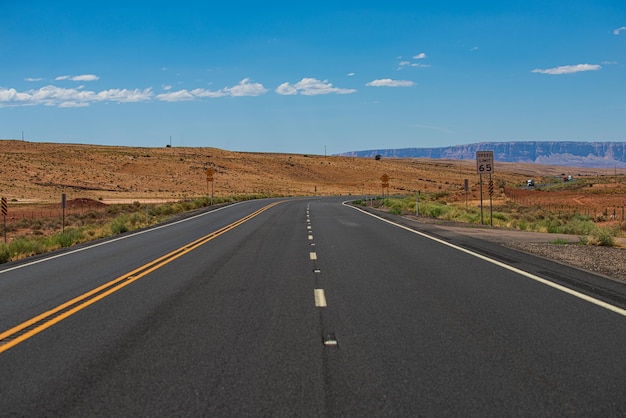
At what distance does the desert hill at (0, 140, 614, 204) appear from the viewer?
94.2 metres

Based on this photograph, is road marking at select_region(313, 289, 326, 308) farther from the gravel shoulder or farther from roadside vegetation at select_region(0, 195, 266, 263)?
roadside vegetation at select_region(0, 195, 266, 263)

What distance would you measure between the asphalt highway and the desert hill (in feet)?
223

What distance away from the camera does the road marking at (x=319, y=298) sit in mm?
8773

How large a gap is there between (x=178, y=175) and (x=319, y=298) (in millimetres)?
124905

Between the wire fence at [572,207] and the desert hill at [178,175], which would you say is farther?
the desert hill at [178,175]

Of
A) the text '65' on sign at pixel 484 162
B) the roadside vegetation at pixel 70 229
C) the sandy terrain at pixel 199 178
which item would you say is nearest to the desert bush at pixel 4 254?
the roadside vegetation at pixel 70 229

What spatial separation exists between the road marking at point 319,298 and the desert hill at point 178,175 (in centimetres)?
6945

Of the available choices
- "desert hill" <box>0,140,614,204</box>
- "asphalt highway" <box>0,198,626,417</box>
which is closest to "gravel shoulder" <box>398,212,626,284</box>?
"asphalt highway" <box>0,198,626,417</box>

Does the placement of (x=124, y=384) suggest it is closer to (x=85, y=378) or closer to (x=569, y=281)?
(x=85, y=378)

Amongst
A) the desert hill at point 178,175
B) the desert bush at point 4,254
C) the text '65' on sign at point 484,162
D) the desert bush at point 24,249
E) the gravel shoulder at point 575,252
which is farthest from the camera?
the desert hill at point 178,175

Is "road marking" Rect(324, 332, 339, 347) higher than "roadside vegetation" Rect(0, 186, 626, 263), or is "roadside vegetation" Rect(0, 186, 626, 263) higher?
"road marking" Rect(324, 332, 339, 347)

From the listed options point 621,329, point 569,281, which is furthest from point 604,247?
point 621,329

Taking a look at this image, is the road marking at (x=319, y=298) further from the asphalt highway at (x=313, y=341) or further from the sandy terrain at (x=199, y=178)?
the sandy terrain at (x=199, y=178)

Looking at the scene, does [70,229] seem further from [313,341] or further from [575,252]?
[313,341]
